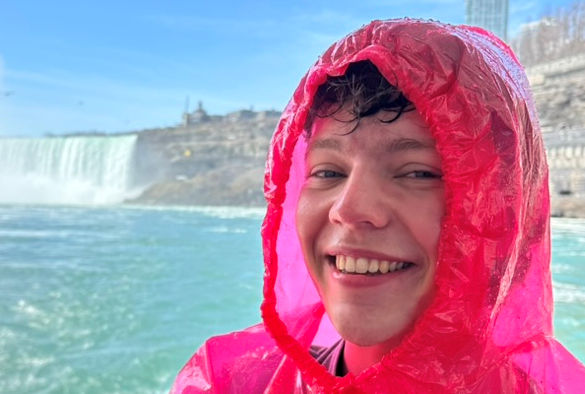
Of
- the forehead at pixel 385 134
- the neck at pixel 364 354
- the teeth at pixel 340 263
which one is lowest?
the neck at pixel 364 354

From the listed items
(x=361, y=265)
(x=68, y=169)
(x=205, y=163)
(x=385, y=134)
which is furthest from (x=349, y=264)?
(x=205, y=163)

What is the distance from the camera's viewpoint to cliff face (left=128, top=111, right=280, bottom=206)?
1289 inches

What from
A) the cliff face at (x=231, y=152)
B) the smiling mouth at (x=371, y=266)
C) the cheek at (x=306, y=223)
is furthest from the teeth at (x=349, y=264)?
the cliff face at (x=231, y=152)

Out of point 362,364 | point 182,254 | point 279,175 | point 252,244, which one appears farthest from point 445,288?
point 252,244

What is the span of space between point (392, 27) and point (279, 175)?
1.28 feet

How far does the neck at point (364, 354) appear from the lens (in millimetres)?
993

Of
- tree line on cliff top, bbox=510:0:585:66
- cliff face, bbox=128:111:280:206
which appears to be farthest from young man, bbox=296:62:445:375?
tree line on cliff top, bbox=510:0:585:66

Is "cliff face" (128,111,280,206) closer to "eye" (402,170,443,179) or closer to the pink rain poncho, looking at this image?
A: the pink rain poncho

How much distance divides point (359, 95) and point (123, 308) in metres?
4.75

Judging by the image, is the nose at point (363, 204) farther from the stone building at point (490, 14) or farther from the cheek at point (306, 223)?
the stone building at point (490, 14)

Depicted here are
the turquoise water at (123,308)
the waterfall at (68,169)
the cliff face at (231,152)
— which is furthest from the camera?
the waterfall at (68,169)

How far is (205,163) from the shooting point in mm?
40969

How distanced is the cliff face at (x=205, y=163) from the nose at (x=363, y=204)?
96.1 feet

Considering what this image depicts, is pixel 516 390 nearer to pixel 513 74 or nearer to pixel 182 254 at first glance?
pixel 513 74
